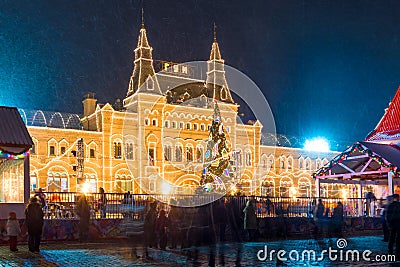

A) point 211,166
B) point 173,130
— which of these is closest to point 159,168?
point 173,130

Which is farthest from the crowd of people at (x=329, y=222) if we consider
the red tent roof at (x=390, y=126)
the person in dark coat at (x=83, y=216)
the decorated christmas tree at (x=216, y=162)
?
the decorated christmas tree at (x=216, y=162)

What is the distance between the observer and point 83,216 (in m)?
16.4

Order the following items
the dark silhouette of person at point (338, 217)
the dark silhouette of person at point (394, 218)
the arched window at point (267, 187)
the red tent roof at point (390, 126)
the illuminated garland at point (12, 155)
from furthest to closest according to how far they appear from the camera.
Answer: the arched window at point (267, 187) < the red tent roof at point (390, 126) < the dark silhouette of person at point (338, 217) < the illuminated garland at point (12, 155) < the dark silhouette of person at point (394, 218)

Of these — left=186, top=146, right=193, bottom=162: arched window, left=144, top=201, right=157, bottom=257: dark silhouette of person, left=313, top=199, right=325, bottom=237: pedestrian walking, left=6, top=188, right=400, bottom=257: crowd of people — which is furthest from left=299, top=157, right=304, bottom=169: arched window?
left=144, top=201, right=157, bottom=257: dark silhouette of person

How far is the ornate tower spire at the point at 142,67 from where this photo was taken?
51938mm

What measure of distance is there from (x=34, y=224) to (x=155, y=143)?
36727 millimetres

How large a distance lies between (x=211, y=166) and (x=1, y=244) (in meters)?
15.3

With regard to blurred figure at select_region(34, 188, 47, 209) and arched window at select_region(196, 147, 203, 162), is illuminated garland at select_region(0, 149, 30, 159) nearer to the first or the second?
blurred figure at select_region(34, 188, 47, 209)

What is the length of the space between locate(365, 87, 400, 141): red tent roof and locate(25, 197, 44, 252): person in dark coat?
17.7m

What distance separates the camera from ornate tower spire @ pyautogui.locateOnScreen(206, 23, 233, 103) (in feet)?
173

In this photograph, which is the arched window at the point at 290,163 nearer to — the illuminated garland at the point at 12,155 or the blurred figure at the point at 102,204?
the blurred figure at the point at 102,204

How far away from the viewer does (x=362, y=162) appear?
22375 millimetres

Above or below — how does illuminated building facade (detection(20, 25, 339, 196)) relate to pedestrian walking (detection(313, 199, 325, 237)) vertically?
above

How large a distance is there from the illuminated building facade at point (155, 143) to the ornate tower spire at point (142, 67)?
0.10m
